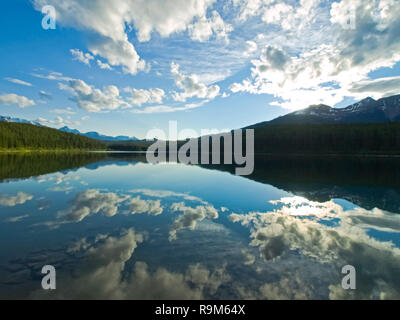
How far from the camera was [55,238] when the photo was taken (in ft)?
37.6

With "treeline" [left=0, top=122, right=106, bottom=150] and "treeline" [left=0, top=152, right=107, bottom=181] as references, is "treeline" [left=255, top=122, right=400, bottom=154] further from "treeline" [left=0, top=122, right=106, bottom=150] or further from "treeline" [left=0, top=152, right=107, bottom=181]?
"treeline" [left=0, top=122, right=106, bottom=150]

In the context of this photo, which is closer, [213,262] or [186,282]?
[186,282]

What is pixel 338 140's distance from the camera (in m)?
141

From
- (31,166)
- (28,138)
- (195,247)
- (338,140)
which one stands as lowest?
(195,247)

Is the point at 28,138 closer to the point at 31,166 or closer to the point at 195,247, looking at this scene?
the point at 31,166

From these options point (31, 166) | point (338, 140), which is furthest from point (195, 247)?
point (338, 140)

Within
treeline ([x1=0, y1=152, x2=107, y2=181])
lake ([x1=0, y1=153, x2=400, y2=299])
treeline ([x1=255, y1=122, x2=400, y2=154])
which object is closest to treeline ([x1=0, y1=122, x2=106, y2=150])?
treeline ([x1=0, y1=152, x2=107, y2=181])

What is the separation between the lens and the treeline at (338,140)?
131250 mm

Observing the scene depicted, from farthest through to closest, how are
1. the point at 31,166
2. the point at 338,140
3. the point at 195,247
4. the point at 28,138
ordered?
the point at 28,138 < the point at 338,140 < the point at 31,166 < the point at 195,247

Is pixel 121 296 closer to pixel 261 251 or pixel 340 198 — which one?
pixel 261 251

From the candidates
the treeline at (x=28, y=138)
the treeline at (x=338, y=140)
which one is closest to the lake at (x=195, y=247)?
the treeline at (x=338, y=140)

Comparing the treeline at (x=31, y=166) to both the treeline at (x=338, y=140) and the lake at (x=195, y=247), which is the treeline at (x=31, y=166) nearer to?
the lake at (x=195, y=247)
